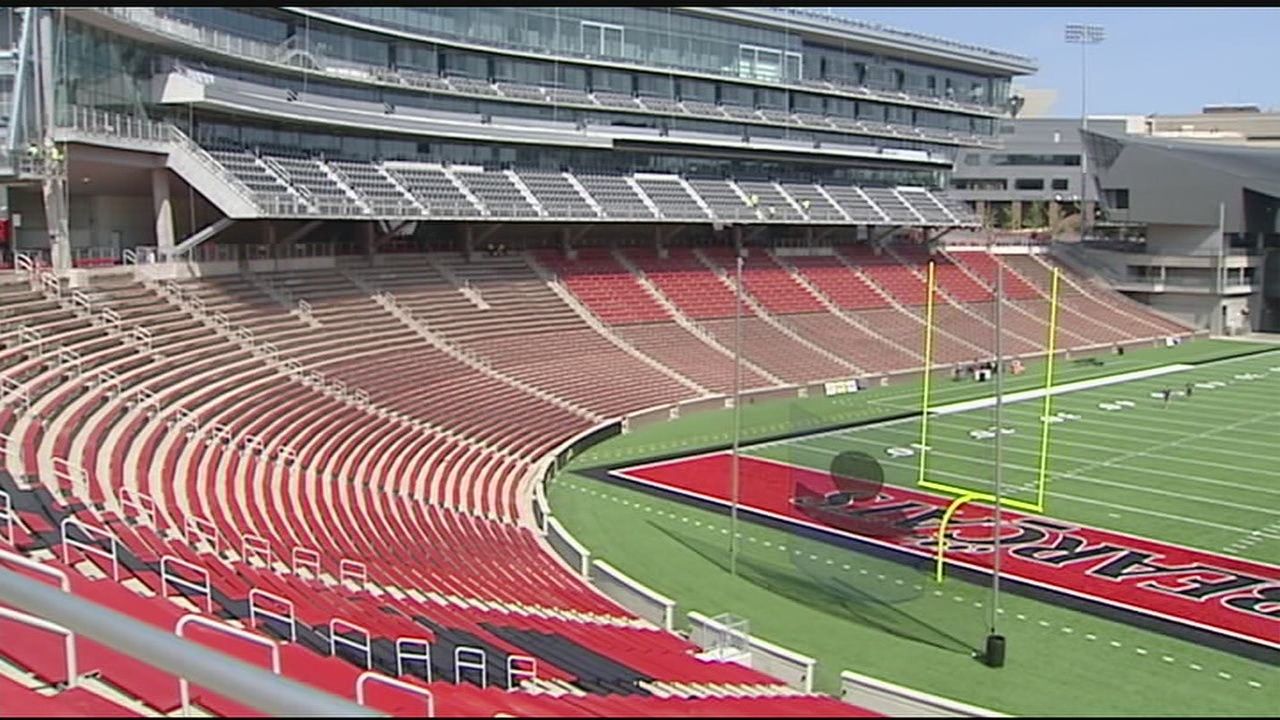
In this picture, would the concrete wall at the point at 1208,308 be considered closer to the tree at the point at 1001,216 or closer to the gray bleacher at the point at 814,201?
the gray bleacher at the point at 814,201

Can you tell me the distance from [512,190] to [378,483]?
20.5m

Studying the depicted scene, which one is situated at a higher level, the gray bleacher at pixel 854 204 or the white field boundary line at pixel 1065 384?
the gray bleacher at pixel 854 204

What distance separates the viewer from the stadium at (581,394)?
10922 mm

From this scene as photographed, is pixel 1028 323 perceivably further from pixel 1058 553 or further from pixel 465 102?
pixel 1058 553

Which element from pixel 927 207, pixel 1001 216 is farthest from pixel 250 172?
pixel 1001 216

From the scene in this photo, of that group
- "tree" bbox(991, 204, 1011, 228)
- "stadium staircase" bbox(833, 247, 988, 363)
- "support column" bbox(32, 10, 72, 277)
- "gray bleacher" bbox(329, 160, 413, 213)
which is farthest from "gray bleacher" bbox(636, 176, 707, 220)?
"tree" bbox(991, 204, 1011, 228)

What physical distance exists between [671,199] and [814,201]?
815 centimetres

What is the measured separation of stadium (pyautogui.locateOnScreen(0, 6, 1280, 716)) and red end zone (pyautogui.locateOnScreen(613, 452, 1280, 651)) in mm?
110

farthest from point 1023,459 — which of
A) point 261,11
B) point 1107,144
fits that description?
point 1107,144

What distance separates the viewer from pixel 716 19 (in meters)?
50.9

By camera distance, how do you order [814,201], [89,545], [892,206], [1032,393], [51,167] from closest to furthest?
[89,545] → [51,167] → [1032,393] → [814,201] → [892,206]

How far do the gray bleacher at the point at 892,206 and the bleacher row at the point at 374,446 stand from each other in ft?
26.6

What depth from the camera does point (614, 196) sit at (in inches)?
1720

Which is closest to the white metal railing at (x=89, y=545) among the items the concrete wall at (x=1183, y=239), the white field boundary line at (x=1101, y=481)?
the white field boundary line at (x=1101, y=481)
